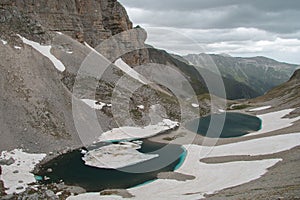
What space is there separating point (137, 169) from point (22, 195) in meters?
15.7

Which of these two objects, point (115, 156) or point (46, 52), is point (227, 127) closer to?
point (115, 156)

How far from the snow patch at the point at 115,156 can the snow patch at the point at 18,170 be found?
288 inches

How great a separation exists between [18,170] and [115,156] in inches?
562

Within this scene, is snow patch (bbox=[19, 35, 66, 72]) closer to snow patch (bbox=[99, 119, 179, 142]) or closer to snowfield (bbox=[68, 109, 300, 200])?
snow patch (bbox=[99, 119, 179, 142])

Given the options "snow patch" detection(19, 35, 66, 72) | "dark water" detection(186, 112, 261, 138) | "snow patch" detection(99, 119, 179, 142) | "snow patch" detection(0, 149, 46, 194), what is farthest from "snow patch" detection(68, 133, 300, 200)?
"snow patch" detection(19, 35, 66, 72)

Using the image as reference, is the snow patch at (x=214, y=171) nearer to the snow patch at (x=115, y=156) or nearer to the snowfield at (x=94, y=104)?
the snow patch at (x=115, y=156)

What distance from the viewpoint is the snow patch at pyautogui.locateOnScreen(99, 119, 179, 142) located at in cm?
6376

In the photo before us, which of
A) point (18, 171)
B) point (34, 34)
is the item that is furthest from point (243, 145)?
point (34, 34)

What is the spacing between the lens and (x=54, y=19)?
92.1 meters

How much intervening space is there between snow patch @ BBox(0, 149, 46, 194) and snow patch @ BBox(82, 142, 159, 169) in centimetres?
730

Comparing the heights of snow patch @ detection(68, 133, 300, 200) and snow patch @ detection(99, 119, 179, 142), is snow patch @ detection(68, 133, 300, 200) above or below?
above

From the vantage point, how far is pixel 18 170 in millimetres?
42281

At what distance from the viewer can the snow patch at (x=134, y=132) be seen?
6376cm

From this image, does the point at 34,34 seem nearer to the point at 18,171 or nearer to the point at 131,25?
the point at 18,171
